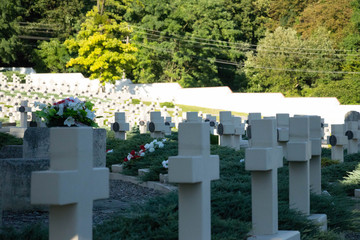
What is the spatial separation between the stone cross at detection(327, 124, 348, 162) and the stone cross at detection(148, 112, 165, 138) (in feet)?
12.8

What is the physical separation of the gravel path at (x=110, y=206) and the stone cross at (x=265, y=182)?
77.8 inches

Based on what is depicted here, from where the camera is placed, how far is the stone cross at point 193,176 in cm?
408

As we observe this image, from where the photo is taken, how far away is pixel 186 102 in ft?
150

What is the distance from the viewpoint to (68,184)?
3.30m

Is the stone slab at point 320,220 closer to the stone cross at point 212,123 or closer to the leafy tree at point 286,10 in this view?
the stone cross at point 212,123

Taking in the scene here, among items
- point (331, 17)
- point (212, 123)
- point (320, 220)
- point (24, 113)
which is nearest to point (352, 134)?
point (212, 123)

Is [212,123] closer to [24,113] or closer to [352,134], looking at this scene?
[352,134]

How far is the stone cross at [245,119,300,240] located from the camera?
526 cm

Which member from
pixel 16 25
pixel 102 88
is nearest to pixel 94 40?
pixel 102 88

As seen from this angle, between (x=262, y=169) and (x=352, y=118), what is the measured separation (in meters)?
12.5

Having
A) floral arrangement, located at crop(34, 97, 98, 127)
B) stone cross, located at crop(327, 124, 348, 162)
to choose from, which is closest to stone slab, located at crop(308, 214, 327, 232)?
floral arrangement, located at crop(34, 97, 98, 127)

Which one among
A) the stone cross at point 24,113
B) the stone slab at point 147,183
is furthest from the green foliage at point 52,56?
the stone slab at point 147,183

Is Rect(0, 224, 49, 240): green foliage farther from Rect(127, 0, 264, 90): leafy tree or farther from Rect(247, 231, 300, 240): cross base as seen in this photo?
Rect(127, 0, 264, 90): leafy tree

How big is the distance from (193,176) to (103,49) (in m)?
43.2
